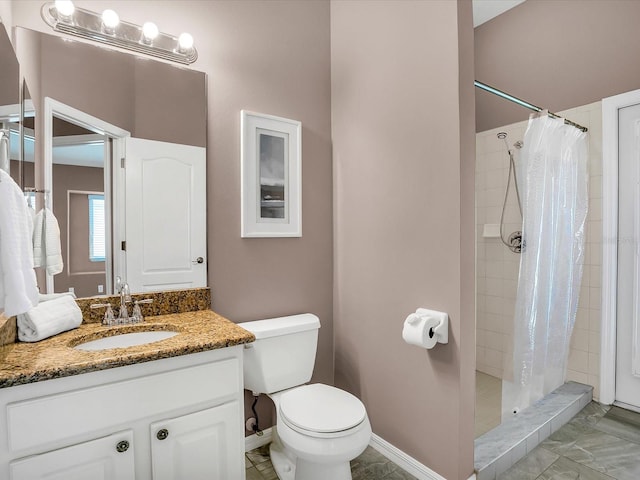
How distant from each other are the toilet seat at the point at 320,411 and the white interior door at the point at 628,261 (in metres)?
1.96

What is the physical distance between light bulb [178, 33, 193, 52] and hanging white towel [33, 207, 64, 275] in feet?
3.22

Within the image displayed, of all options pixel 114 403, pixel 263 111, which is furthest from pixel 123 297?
pixel 263 111

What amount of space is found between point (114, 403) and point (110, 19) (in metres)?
1.59

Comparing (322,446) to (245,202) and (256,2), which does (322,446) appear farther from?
(256,2)

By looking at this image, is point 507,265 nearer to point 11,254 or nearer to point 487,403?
point 487,403

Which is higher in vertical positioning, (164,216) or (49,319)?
(164,216)

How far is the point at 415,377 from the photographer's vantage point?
5.90ft

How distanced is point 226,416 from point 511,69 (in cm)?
312

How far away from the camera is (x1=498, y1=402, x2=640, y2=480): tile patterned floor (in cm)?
174

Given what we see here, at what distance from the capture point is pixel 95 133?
5.24 ft

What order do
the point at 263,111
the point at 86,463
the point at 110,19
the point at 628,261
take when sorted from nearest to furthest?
the point at 86,463
the point at 110,19
the point at 263,111
the point at 628,261

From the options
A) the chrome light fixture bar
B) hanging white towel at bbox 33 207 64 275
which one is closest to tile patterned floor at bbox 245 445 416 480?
hanging white towel at bbox 33 207 64 275

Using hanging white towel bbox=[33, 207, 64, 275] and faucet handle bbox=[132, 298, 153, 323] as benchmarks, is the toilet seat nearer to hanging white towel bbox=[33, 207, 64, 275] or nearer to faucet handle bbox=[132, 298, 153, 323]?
faucet handle bbox=[132, 298, 153, 323]

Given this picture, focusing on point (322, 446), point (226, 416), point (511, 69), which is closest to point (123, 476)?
point (226, 416)
